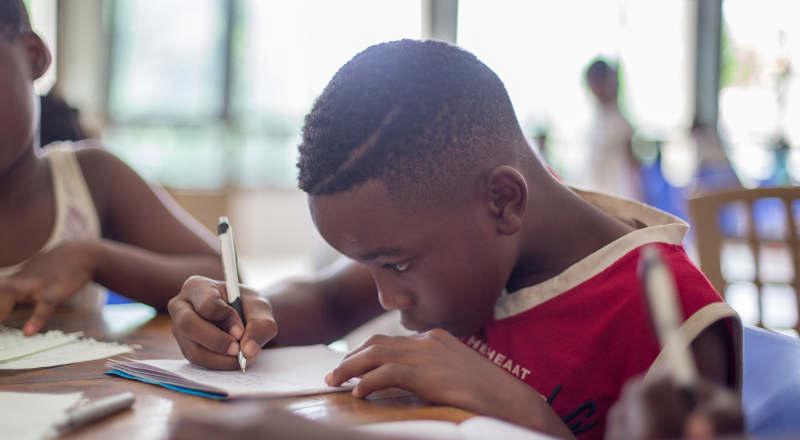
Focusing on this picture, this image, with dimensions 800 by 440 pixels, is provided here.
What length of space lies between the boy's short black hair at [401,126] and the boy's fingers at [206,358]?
200mm

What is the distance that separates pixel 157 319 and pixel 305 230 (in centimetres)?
558

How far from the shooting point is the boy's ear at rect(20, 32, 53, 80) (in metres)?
1.09

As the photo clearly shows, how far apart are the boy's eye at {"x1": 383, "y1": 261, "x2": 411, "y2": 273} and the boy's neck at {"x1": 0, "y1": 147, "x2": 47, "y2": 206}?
2.36 ft

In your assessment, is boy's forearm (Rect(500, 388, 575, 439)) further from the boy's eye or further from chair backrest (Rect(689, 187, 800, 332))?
chair backrest (Rect(689, 187, 800, 332))

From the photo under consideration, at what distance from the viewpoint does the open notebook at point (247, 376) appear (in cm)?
65

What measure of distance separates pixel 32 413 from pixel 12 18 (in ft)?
2.34

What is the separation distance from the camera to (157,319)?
3.59 feet

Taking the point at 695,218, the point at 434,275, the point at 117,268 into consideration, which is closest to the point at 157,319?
the point at 117,268

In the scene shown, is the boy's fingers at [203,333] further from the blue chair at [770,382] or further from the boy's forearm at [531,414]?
the blue chair at [770,382]

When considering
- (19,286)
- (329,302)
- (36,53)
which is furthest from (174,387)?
(36,53)

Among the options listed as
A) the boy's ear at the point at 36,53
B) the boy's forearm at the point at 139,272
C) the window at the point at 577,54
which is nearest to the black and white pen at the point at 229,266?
the boy's forearm at the point at 139,272

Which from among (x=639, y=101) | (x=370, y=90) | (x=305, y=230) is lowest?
(x=305, y=230)

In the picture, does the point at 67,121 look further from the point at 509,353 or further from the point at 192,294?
the point at 509,353

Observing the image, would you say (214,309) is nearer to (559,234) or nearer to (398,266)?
(398,266)
